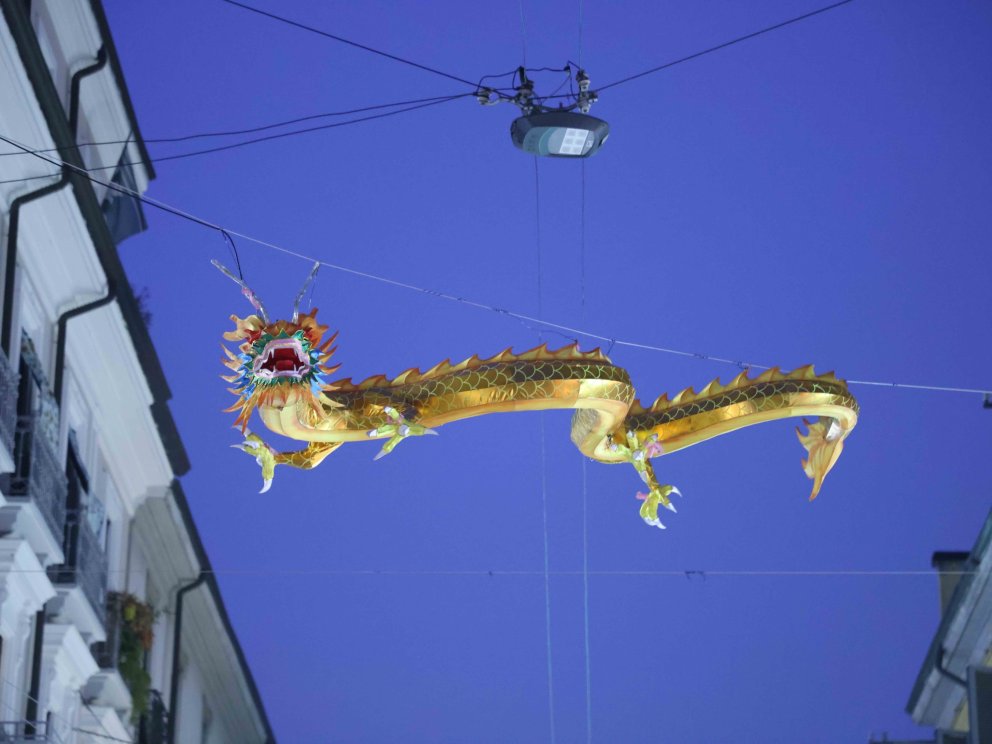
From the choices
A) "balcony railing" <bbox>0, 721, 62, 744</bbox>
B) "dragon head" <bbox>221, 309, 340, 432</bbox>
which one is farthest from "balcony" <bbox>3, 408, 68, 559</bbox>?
"dragon head" <bbox>221, 309, 340, 432</bbox>

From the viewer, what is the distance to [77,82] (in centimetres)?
2777

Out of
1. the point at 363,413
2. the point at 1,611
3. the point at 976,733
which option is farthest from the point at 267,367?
the point at 976,733

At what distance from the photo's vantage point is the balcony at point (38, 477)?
23.0 metres

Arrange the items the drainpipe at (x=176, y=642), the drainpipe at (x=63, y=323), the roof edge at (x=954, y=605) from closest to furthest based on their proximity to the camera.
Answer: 1. the drainpipe at (x=63, y=323)
2. the roof edge at (x=954, y=605)
3. the drainpipe at (x=176, y=642)

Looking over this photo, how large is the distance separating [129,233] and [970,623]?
11.3 m

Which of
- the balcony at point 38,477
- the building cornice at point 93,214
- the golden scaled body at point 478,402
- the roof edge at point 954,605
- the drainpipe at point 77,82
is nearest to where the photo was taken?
the golden scaled body at point 478,402

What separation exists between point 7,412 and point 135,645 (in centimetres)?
604

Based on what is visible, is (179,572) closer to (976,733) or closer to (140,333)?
(140,333)

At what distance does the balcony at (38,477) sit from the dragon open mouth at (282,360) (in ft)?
14.1

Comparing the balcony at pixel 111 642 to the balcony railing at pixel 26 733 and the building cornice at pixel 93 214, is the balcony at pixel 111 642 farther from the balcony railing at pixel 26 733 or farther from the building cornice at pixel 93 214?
the building cornice at pixel 93 214

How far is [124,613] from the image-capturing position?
90.2 feet

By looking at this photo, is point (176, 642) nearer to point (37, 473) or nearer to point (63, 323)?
point (63, 323)

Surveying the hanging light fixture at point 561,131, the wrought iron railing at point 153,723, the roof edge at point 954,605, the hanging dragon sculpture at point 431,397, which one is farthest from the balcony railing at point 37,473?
the roof edge at point 954,605

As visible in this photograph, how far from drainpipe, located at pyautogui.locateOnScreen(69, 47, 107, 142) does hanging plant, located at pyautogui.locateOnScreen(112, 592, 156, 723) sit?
5171 millimetres
